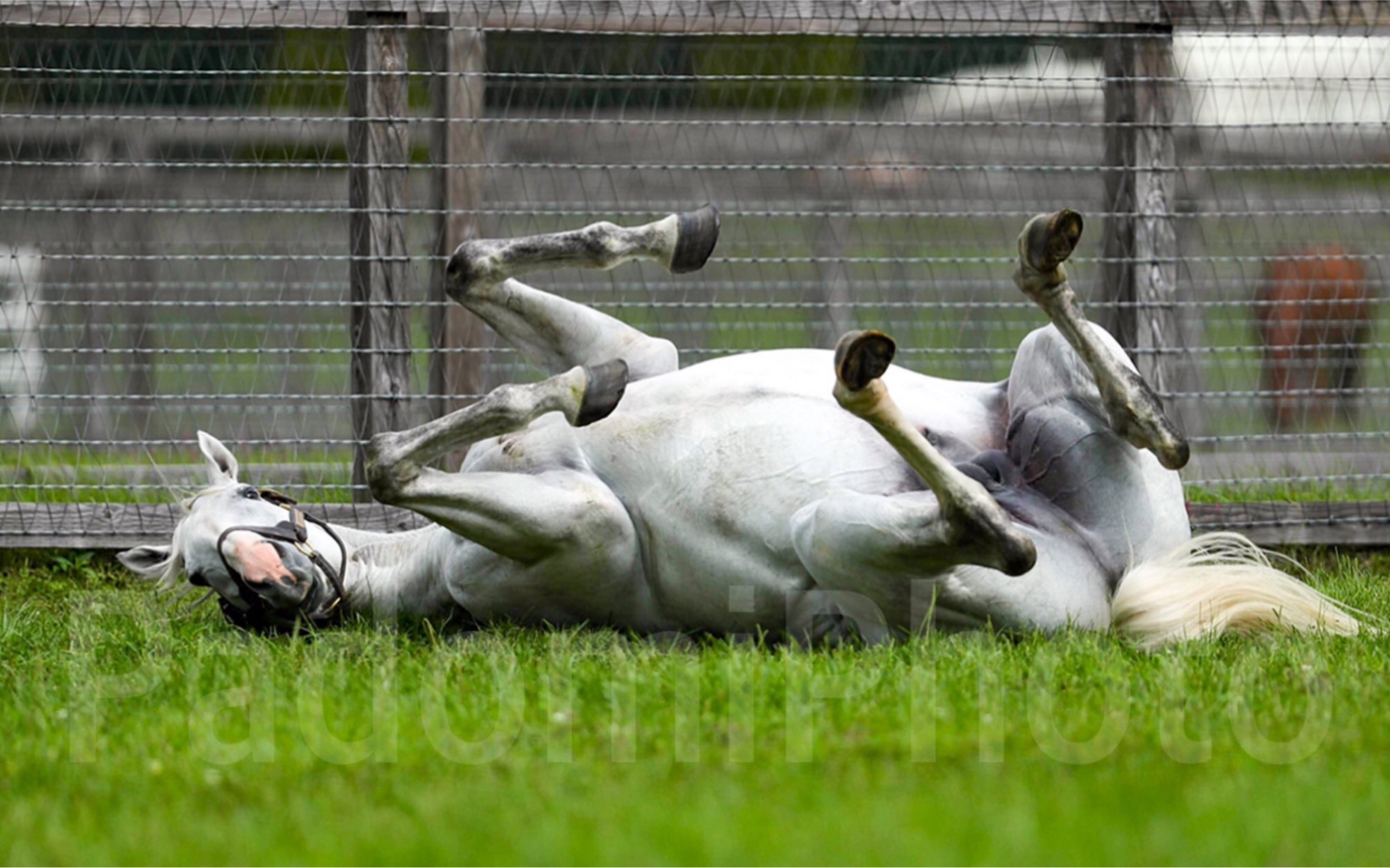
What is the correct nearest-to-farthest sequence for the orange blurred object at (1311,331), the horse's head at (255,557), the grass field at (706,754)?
the grass field at (706,754) < the horse's head at (255,557) < the orange blurred object at (1311,331)

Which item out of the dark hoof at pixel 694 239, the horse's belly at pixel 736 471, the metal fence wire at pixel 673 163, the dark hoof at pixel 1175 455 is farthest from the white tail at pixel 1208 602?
the metal fence wire at pixel 673 163

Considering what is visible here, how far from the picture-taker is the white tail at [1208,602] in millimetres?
2916

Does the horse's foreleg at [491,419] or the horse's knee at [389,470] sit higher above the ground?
the horse's foreleg at [491,419]

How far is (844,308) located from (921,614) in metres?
4.61


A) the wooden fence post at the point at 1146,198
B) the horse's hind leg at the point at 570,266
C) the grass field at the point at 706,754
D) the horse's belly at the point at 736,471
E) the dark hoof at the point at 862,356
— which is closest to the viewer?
the grass field at the point at 706,754

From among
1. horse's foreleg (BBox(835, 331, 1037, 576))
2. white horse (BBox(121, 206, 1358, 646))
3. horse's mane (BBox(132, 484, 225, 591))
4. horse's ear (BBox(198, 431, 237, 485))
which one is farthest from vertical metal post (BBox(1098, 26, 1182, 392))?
horse's mane (BBox(132, 484, 225, 591))

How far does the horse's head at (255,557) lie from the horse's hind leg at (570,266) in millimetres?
646

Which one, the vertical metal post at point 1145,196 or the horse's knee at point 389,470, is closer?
the horse's knee at point 389,470

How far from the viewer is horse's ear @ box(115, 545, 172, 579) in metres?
3.51

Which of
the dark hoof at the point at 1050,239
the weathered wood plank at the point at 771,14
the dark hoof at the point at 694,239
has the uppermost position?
the weathered wood plank at the point at 771,14

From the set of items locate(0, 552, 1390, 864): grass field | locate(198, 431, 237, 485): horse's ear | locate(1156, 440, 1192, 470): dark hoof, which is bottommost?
locate(0, 552, 1390, 864): grass field

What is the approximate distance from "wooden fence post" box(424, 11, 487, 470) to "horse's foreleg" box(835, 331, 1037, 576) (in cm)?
216

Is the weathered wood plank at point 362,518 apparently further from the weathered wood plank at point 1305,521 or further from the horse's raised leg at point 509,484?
the horse's raised leg at point 509,484

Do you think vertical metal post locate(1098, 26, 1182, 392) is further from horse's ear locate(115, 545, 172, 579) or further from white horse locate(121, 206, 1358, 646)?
horse's ear locate(115, 545, 172, 579)
